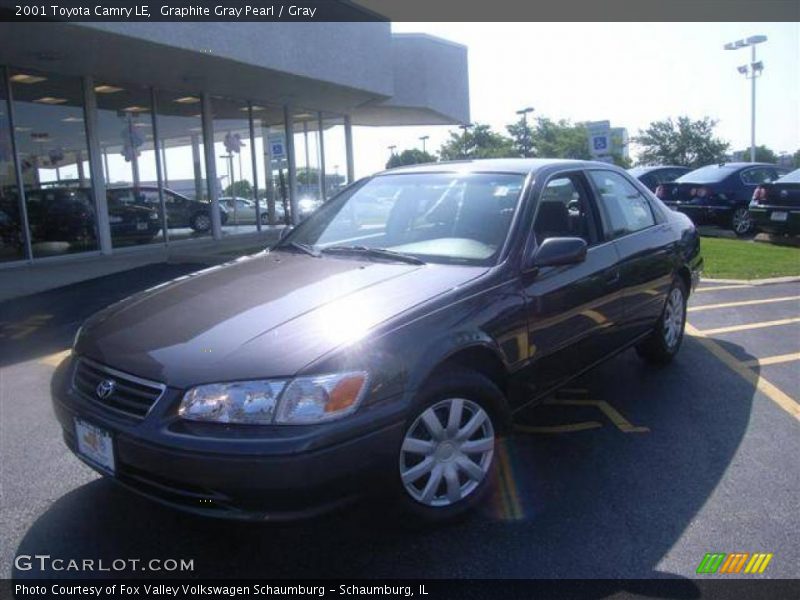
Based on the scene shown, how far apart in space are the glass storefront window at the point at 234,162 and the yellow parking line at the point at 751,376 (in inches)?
499

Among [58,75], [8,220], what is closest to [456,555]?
[8,220]

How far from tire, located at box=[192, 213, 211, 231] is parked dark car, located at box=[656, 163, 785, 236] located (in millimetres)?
10390

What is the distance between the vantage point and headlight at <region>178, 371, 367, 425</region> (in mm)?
2482

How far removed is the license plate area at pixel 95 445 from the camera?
2695 millimetres

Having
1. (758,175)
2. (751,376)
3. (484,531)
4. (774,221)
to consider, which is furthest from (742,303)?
(758,175)

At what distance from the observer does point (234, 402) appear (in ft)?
8.21

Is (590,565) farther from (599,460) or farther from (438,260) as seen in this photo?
(438,260)

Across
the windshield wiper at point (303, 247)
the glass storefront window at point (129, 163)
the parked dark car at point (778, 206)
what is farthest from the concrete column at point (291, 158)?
the windshield wiper at point (303, 247)

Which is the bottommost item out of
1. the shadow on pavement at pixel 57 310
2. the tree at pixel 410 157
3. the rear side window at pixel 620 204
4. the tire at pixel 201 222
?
the shadow on pavement at pixel 57 310

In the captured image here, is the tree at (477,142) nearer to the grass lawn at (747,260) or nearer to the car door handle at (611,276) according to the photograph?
the grass lawn at (747,260)

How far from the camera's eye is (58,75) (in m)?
12.4

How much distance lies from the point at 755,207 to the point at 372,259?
1211cm

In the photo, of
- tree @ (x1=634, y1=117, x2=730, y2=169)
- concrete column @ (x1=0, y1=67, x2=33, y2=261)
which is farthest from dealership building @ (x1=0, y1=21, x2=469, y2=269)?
tree @ (x1=634, y1=117, x2=730, y2=169)

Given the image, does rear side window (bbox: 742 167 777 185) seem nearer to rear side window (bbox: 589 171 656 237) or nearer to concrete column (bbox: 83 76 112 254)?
rear side window (bbox: 589 171 656 237)
